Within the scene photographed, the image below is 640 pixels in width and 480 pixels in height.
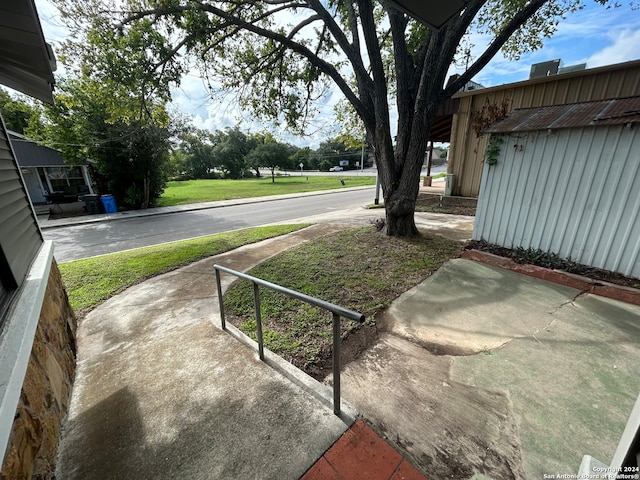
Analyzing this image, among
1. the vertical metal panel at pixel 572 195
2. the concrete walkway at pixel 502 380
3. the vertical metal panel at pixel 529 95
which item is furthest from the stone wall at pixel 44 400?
the vertical metal panel at pixel 529 95

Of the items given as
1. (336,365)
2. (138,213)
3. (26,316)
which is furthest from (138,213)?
(336,365)

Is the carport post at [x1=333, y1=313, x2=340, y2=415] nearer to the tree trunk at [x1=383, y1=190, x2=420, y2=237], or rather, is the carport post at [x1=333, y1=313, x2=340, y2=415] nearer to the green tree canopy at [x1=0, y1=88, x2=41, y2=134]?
the tree trunk at [x1=383, y1=190, x2=420, y2=237]

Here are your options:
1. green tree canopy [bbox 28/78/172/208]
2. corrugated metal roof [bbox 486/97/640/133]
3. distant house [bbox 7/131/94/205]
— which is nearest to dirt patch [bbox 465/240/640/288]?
corrugated metal roof [bbox 486/97/640/133]

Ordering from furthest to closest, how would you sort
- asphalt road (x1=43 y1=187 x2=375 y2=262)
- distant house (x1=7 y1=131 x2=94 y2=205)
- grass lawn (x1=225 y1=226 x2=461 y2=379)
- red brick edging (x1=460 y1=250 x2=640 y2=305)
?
distant house (x1=7 y1=131 x2=94 y2=205), asphalt road (x1=43 y1=187 x2=375 y2=262), red brick edging (x1=460 y1=250 x2=640 y2=305), grass lawn (x1=225 y1=226 x2=461 y2=379)

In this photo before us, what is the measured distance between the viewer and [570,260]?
4070 mm

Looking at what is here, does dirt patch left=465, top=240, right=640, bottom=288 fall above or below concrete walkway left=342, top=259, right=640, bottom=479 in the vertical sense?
above

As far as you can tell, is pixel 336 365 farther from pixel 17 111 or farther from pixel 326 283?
pixel 17 111

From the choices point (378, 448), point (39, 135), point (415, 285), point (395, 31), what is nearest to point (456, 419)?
point (378, 448)

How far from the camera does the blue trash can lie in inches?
537

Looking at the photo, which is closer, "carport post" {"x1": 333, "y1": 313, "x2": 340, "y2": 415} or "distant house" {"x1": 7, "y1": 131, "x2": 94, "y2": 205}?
"carport post" {"x1": 333, "y1": 313, "x2": 340, "y2": 415}

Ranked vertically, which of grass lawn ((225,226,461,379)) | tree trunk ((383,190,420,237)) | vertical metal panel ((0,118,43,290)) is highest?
vertical metal panel ((0,118,43,290))

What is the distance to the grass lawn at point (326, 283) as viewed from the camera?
111 inches

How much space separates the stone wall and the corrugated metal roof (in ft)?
20.0

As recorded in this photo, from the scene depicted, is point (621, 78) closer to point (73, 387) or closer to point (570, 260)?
point (570, 260)
